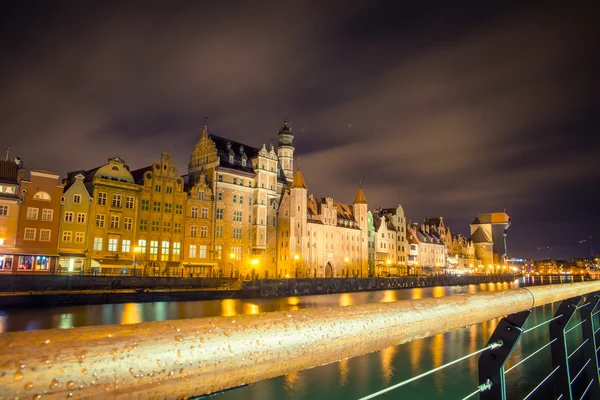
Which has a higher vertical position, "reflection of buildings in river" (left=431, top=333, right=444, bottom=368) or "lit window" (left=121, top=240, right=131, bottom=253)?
"lit window" (left=121, top=240, right=131, bottom=253)

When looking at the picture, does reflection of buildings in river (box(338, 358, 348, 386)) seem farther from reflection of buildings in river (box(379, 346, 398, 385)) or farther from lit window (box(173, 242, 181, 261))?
lit window (box(173, 242, 181, 261))

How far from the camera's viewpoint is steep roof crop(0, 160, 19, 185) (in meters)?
46.9

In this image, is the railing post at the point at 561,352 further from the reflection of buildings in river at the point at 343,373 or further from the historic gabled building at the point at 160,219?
the historic gabled building at the point at 160,219

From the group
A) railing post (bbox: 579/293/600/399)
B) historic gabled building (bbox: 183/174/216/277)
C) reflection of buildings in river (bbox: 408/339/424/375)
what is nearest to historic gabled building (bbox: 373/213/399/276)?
historic gabled building (bbox: 183/174/216/277)

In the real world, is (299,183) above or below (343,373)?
above

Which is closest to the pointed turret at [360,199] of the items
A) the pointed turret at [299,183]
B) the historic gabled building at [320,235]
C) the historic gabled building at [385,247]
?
the historic gabled building at [320,235]

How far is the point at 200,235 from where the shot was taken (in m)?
62.2

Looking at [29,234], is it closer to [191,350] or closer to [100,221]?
[100,221]

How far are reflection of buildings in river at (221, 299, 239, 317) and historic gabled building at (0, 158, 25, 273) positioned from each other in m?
21.2

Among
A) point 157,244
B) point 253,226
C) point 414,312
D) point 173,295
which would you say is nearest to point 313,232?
point 253,226

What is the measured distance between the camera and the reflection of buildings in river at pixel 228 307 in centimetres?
3869

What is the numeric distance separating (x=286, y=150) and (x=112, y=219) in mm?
48431

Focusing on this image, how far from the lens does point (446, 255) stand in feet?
420

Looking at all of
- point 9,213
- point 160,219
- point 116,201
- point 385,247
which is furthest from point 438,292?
point 9,213
